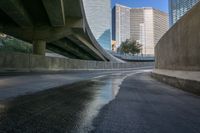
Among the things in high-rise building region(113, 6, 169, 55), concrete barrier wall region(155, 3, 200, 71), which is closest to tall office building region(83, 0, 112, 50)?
high-rise building region(113, 6, 169, 55)

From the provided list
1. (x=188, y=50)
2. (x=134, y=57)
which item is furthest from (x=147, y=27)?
(x=188, y=50)

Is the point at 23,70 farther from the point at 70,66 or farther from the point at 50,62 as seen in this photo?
the point at 70,66

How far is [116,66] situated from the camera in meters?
62.7

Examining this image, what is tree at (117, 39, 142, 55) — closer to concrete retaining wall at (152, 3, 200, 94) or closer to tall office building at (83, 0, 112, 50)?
tall office building at (83, 0, 112, 50)

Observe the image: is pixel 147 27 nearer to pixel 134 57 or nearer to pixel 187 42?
pixel 134 57

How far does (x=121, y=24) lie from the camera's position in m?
194

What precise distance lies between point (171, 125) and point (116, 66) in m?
57.7

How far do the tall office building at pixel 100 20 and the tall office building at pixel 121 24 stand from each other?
1025 inches

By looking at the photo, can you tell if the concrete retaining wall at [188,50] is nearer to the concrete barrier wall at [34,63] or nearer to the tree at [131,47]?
the concrete barrier wall at [34,63]

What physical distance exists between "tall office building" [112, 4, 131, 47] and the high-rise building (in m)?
0.74

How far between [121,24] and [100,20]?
41.5 m

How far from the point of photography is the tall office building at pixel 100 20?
147 meters

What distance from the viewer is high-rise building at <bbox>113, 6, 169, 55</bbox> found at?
151625mm

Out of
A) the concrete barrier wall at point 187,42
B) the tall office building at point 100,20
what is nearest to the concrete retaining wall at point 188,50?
the concrete barrier wall at point 187,42
